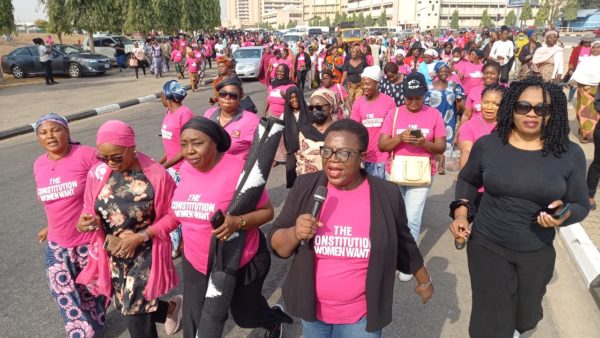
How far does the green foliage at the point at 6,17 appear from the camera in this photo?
18.3m

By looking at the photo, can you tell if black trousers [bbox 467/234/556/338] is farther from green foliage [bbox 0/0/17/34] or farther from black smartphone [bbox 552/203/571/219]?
green foliage [bbox 0/0/17/34]

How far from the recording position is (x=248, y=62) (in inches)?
843

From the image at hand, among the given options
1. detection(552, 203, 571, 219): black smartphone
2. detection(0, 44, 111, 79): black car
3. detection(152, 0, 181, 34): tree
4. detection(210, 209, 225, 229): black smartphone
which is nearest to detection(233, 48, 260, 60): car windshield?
detection(0, 44, 111, 79): black car

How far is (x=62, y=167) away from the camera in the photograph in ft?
10.4

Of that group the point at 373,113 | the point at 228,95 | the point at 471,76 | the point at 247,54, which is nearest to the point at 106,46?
the point at 247,54

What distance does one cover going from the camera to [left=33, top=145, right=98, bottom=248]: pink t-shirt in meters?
3.16

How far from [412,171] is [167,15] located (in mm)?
37583

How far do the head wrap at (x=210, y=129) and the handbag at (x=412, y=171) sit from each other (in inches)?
72.4

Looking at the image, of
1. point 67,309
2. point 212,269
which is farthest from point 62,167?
point 212,269

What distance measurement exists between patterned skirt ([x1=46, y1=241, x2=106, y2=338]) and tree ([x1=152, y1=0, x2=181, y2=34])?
35453 mm

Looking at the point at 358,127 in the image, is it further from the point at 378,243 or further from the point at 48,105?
the point at 48,105

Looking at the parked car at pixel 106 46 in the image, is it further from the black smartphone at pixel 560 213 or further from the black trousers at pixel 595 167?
the black smartphone at pixel 560 213

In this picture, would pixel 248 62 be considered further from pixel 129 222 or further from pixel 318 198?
pixel 318 198

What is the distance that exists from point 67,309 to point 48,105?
13.3 m
